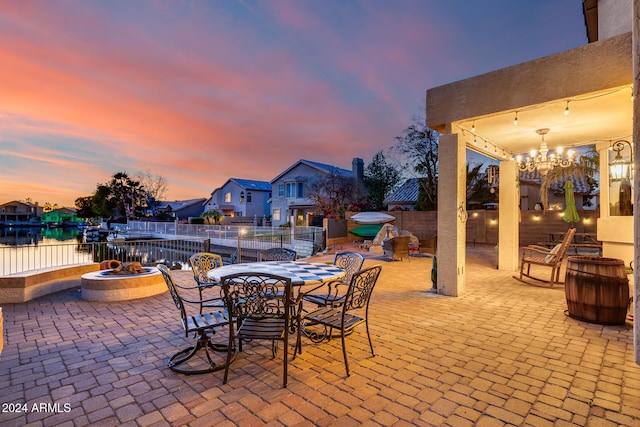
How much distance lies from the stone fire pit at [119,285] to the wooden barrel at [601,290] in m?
6.87

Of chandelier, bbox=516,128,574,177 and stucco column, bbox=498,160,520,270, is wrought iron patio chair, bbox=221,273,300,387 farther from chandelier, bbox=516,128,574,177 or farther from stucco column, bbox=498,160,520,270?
stucco column, bbox=498,160,520,270

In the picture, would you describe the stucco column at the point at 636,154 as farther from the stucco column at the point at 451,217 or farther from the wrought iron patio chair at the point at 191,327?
the wrought iron patio chair at the point at 191,327

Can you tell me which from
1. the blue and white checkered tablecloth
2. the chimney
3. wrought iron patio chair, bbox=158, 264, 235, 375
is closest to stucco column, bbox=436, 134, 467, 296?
the blue and white checkered tablecloth

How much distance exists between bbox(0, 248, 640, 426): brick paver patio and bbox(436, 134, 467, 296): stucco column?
1202mm

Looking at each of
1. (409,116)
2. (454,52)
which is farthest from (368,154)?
(454,52)

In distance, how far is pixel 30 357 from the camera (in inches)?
121

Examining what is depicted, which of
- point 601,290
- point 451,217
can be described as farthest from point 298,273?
Result: point 601,290

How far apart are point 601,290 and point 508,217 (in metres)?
4.54

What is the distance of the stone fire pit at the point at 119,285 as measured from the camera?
5273 mm

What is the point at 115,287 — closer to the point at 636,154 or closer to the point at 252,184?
the point at 636,154

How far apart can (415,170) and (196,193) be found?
35.7 meters

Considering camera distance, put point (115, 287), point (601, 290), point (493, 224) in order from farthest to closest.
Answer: point (493, 224), point (115, 287), point (601, 290)

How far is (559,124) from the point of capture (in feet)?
20.5

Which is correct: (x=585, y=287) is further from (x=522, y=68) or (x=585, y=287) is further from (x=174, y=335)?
(x=174, y=335)
